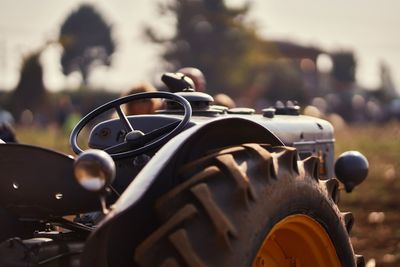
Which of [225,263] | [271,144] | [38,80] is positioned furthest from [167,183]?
[38,80]

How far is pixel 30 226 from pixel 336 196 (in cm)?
137

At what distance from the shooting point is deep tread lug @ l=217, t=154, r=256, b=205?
3193 mm

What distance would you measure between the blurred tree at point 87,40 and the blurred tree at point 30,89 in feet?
138

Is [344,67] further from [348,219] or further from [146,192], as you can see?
[146,192]

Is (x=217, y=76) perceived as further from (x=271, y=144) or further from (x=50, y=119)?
(x=271, y=144)

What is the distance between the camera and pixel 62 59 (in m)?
83.7

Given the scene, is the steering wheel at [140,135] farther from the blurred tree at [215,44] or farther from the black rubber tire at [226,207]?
the blurred tree at [215,44]

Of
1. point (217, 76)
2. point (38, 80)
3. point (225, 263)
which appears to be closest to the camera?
point (225, 263)

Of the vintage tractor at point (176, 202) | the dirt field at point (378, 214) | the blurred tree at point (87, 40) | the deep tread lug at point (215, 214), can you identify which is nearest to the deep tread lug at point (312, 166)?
the vintage tractor at point (176, 202)

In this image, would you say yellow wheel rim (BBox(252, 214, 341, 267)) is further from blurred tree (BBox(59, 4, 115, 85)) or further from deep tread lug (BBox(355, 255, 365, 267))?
blurred tree (BBox(59, 4, 115, 85))

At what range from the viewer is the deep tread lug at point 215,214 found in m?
3.04

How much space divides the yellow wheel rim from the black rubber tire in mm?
140

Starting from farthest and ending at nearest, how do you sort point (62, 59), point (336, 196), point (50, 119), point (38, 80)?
point (62, 59), point (50, 119), point (38, 80), point (336, 196)

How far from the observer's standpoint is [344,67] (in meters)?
80.8
